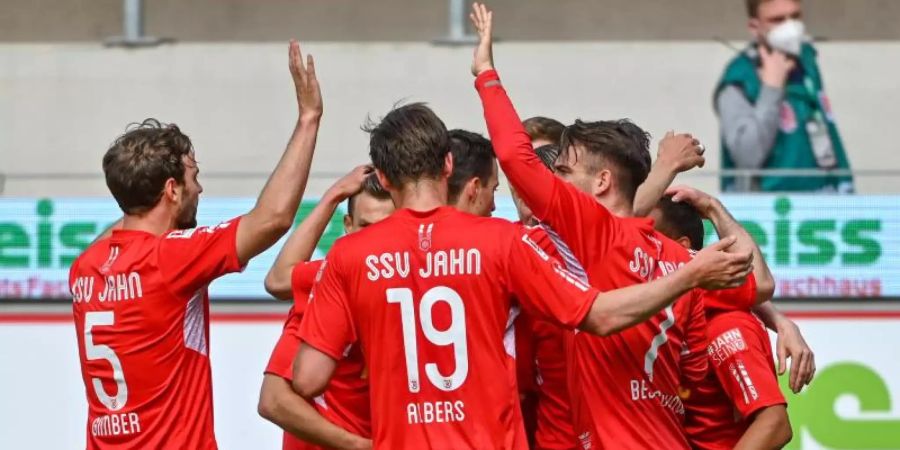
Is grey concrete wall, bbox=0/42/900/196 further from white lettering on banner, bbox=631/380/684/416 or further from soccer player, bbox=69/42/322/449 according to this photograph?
white lettering on banner, bbox=631/380/684/416

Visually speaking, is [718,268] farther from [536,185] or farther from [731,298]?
[731,298]

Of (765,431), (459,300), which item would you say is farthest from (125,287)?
(765,431)

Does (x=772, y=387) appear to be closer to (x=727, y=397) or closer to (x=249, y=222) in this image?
(x=727, y=397)

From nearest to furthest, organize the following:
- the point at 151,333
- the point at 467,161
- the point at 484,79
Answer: the point at 484,79
the point at 467,161
the point at 151,333

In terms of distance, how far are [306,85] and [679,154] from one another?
1.17 meters

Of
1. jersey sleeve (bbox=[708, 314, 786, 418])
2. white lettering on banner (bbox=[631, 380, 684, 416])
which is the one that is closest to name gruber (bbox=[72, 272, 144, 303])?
white lettering on banner (bbox=[631, 380, 684, 416])

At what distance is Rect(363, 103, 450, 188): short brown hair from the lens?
3.91 meters

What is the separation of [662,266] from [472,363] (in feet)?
2.21

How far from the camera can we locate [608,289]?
4.03 m

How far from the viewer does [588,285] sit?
3.79m

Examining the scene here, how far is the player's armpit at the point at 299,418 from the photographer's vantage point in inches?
160

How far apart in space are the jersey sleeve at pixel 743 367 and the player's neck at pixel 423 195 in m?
1.02

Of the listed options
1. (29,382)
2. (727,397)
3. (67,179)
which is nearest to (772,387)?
(727,397)

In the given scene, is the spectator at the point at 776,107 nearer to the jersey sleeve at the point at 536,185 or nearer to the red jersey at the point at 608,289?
the red jersey at the point at 608,289
